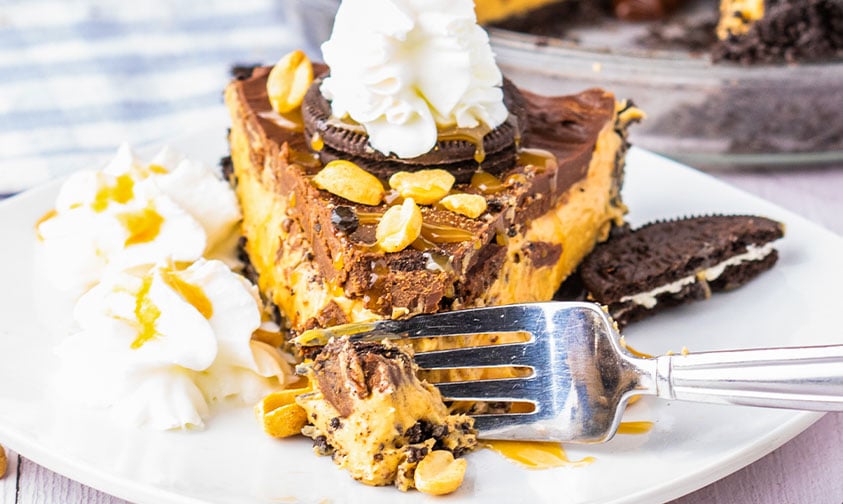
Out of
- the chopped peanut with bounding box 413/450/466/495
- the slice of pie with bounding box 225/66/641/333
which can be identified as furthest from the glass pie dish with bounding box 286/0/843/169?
the chopped peanut with bounding box 413/450/466/495

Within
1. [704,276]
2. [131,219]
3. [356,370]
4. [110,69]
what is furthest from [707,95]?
[110,69]

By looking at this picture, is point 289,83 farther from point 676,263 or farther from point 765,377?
point 765,377

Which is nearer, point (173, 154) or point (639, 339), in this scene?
point (639, 339)

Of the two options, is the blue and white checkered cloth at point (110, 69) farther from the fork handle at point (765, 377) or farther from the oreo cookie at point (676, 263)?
the fork handle at point (765, 377)

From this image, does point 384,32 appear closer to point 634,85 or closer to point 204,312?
point 204,312

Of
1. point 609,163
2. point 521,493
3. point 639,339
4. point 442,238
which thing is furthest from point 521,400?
point 609,163

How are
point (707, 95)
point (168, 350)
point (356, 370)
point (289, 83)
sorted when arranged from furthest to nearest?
point (707, 95) → point (289, 83) → point (168, 350) → point (356, 370)

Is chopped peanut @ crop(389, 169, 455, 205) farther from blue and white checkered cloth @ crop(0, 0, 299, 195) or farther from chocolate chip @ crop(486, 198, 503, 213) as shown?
blue and white checkered cloth @ crop(0, 0, 299, 195)
